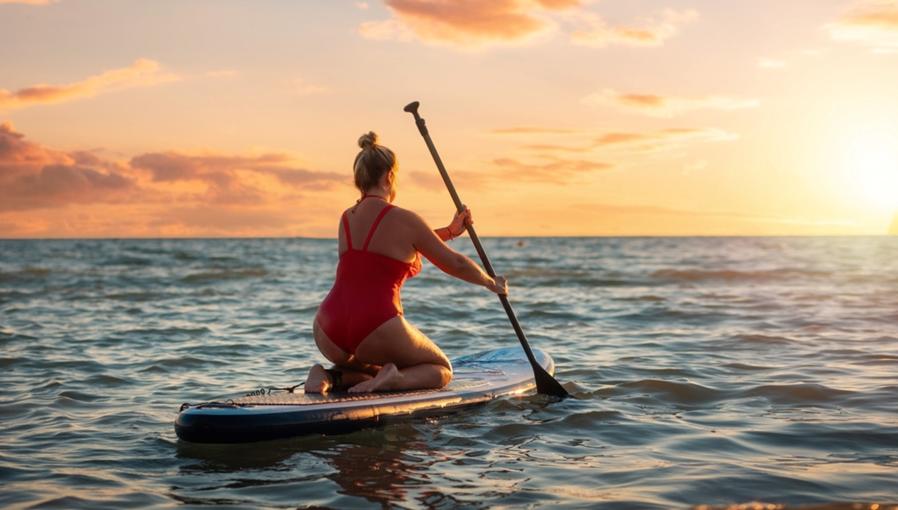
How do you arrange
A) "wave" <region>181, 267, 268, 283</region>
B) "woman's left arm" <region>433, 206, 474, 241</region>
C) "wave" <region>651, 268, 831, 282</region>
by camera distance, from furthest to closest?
"wave" <region>651, 268, 831, 282</region> → "wave" <region>181, 267, 268, 283</region> → "woman's left arm" <region>433, 206, 474, 241</region>

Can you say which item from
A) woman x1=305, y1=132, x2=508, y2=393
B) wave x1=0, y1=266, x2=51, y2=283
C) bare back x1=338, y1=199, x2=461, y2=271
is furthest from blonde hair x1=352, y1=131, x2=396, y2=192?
wave x1=0, y1=266, x2=51, y2=283

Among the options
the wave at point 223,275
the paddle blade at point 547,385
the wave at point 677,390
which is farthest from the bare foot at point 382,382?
the wave at point 223,275

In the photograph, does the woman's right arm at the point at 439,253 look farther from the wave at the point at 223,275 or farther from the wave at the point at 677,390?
the wave at the point at 223,275

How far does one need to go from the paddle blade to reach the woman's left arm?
51.7 inches

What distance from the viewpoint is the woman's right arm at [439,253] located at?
216 inches

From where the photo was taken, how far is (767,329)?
450 inches

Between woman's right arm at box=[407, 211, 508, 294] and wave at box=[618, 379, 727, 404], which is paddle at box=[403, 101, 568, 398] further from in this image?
woman's right arm at box=[407, 211, 508, 294]

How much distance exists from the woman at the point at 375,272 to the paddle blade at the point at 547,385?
4.87ft

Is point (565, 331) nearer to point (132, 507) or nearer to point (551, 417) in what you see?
point (551, 417)

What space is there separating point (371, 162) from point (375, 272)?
680 mm

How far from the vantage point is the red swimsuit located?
544cm

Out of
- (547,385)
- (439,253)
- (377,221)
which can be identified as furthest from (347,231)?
(547,385)

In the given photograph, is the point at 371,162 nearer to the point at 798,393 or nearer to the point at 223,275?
the point at 798,393

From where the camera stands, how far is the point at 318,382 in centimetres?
569
